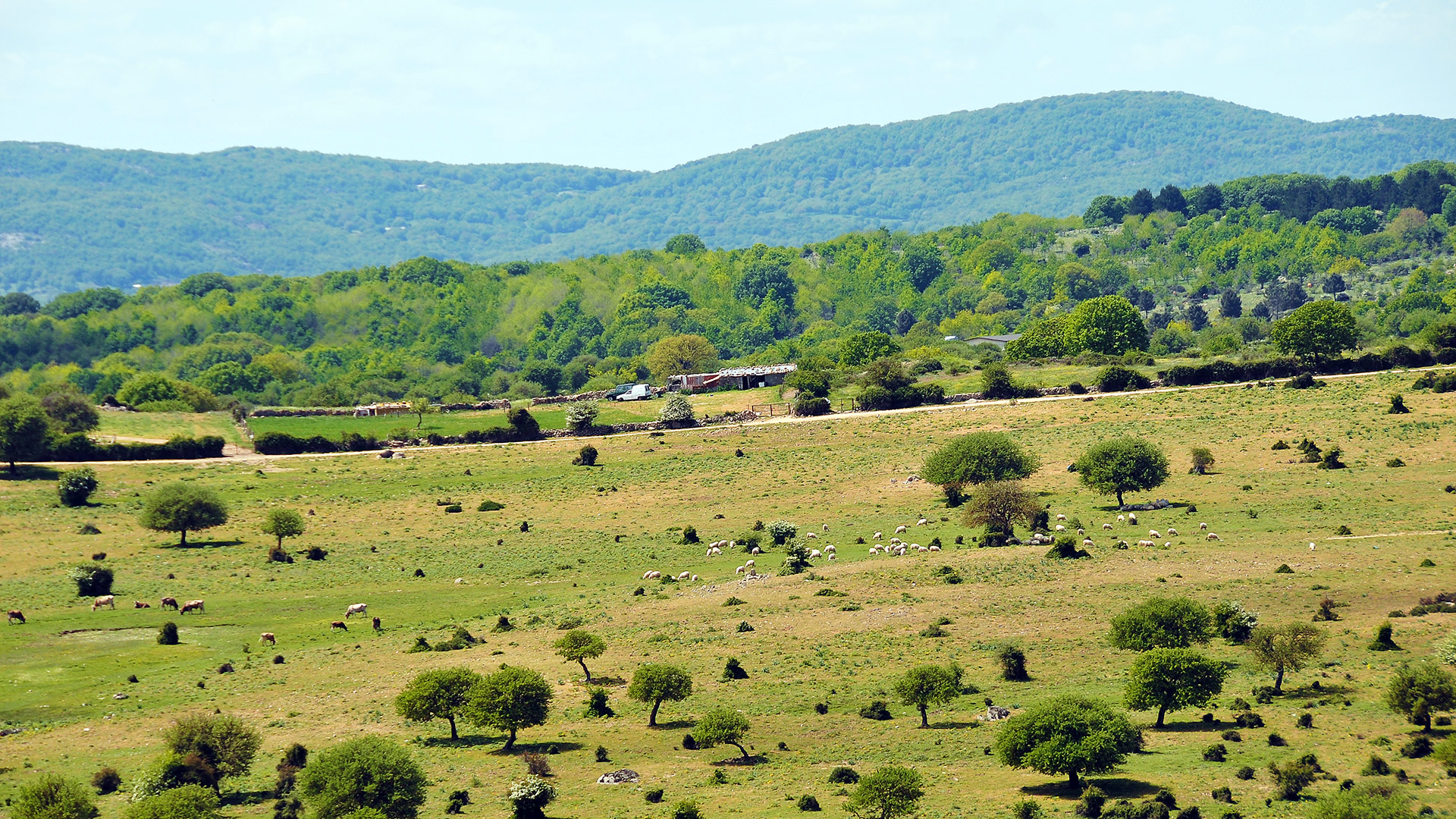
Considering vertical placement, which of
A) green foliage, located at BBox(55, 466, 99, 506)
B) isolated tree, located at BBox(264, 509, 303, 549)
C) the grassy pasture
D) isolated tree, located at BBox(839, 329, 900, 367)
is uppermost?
isolated tree, located at BBox(839, 329, 900, 367)

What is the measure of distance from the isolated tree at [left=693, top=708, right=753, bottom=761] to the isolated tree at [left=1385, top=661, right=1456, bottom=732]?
24.8 m

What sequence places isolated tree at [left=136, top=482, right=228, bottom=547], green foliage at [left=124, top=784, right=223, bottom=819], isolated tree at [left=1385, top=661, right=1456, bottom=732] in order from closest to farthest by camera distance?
green foliage at [left=124, top=784, right=223, bottom=819] → isolated tree at [left=1385, top=661, right=1456, bottom=732] → isolated tree at [left=136, top=482, right=228, bottom=547]

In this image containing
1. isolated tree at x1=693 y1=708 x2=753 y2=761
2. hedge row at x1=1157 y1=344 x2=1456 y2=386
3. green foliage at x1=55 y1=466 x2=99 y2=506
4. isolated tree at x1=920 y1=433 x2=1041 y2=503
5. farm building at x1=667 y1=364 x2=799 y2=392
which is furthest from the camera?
farm building at x1=667 y1=364 x2=799 y2=392

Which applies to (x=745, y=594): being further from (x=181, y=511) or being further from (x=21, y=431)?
(x=21, y=431)

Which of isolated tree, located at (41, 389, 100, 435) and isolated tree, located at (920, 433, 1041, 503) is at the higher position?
isolated tree, located at (41, 389, 100, 435)

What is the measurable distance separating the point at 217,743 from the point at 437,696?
8988 millimetres

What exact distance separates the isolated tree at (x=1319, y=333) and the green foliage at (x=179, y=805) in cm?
12214

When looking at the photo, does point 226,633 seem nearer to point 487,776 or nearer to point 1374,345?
point 487,776

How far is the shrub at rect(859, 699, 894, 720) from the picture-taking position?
60562 millimetres

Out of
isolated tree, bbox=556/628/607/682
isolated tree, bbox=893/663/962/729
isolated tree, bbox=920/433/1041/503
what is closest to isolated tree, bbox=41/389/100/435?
isolated tree, bbox=920/433/1041/503

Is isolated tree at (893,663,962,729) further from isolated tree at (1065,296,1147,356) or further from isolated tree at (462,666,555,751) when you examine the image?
isolated tree at (1065,296,1147,356)

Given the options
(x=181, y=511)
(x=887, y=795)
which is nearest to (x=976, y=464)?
(x=181, y=511)

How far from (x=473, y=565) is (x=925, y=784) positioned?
54176 millimetres

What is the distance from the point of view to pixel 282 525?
10331 centimetres
